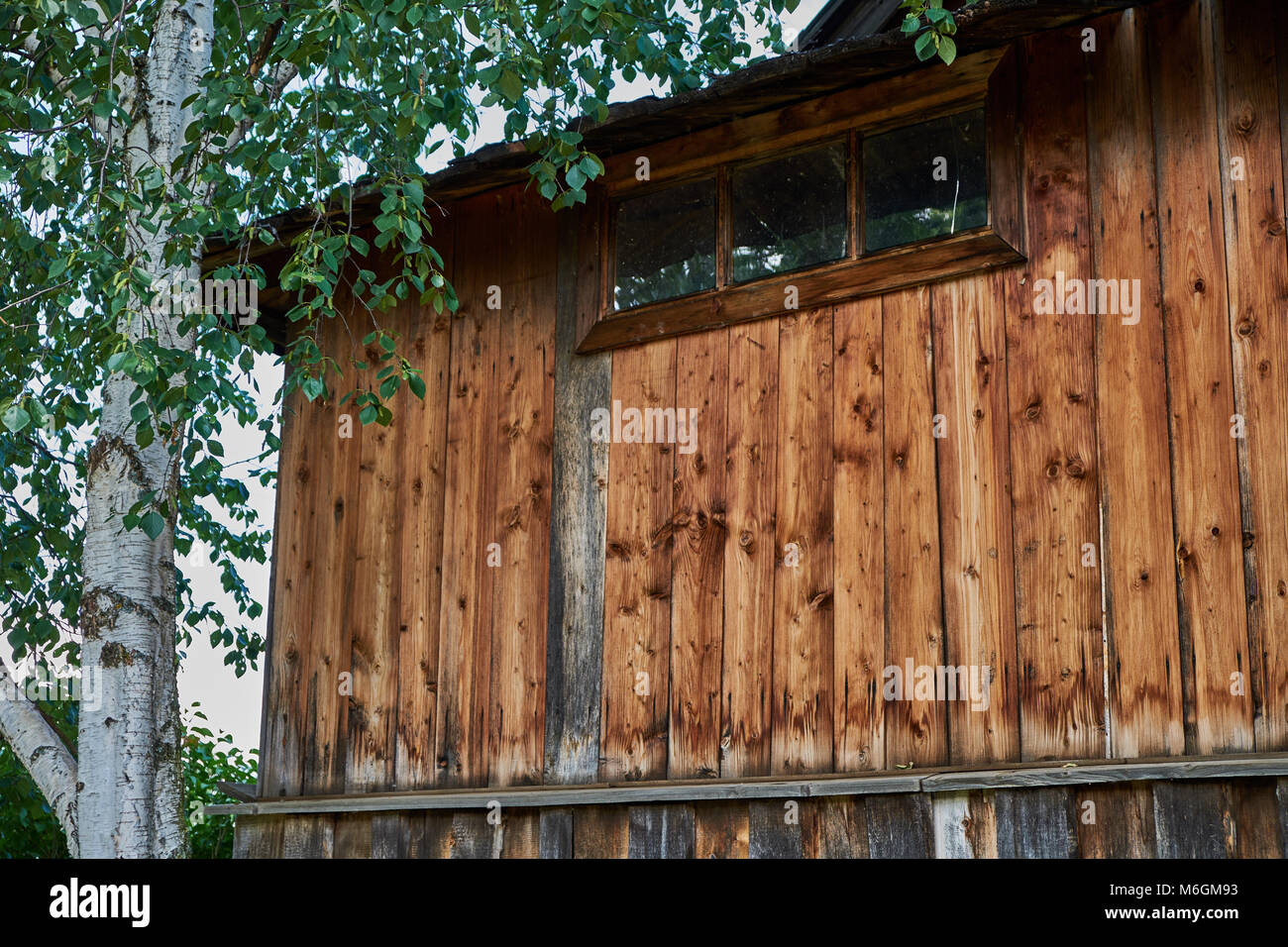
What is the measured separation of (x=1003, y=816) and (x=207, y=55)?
4.90 metres

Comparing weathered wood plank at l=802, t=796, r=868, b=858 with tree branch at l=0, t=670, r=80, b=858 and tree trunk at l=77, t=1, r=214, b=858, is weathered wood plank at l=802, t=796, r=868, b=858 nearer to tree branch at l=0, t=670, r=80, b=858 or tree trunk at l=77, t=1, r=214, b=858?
tree trunk at l=77, t=1, r=214, b=858

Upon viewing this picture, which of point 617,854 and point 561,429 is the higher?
point 561,429

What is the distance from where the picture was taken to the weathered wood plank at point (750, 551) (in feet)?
18.8

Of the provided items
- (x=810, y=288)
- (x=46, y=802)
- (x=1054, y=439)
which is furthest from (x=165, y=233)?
(x=46, y=802)

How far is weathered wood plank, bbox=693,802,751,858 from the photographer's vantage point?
5.60 m

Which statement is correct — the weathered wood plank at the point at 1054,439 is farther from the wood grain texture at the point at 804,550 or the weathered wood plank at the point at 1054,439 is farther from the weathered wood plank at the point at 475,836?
the weathered wood plank at the point at 475,836

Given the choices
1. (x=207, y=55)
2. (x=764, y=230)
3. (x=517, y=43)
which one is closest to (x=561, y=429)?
(x=764, y=230)

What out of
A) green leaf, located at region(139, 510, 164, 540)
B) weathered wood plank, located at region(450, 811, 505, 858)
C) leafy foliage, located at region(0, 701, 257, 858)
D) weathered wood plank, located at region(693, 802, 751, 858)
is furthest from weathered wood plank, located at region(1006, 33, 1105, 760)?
leafy foliage, located at region(0, 701, 257, 858)

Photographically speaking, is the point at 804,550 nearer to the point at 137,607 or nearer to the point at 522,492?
the point at 522,492

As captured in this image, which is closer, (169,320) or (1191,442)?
(1191,442)

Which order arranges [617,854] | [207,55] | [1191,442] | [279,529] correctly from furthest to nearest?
[279,529] → [207,55] → [617,854] → [1191,442]
